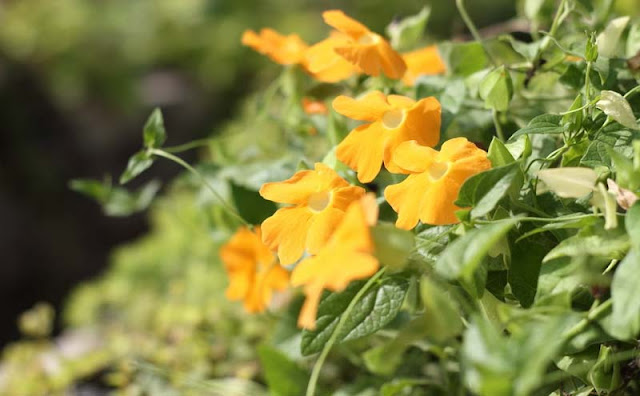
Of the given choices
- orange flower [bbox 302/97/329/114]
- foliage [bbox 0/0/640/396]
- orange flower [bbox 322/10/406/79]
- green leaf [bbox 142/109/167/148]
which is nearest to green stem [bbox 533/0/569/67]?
foliage [bbox 0/0/640/396]

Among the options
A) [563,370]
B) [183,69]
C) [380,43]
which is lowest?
[563,370]

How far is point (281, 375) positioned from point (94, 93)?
2.89 meters

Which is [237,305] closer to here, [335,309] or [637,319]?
[335,309]

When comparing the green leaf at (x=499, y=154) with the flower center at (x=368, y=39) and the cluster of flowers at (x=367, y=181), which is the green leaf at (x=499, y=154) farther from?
the flower center at (x=368, y=39)

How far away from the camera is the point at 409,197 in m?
0.49

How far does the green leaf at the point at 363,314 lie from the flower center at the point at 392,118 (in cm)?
11

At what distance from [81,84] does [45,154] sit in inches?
13.8

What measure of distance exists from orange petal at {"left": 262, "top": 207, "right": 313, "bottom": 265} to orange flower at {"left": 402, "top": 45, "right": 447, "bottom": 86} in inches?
10.7

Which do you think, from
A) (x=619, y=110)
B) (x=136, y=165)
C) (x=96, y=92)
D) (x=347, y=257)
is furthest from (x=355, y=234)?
(x=96, y=92)

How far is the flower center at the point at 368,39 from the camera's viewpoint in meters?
0.63

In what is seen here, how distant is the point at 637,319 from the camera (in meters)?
0.39

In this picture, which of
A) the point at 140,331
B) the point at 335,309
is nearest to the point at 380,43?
the point at 335,309

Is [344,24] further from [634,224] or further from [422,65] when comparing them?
[634,224]

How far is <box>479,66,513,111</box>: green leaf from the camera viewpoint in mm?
578
